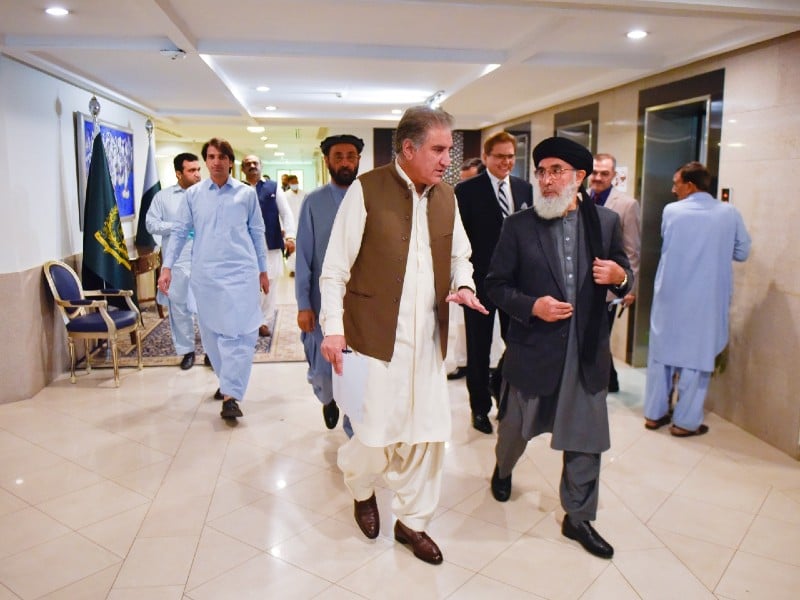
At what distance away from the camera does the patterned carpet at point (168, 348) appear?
5.75 m

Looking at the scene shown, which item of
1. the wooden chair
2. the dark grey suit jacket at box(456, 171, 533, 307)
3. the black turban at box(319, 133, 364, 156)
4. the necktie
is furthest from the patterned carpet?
the black turban at box(319, 133, 364, 156)

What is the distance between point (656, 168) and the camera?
18.0 ft

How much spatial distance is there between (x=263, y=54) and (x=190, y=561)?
3629mm

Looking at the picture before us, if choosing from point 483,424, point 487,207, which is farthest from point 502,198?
point 483,424

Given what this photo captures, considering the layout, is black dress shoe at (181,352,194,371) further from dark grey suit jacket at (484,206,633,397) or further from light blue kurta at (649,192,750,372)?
light blue kurta at (649,192,750,372)

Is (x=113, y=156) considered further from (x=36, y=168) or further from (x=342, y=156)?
(x=342, y=156)

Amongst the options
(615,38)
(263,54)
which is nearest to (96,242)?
(263,54)

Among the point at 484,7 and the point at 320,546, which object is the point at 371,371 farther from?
the point at 484,7

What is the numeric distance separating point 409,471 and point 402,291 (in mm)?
727

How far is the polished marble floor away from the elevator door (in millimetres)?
1410

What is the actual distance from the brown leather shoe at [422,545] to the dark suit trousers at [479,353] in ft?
4.72

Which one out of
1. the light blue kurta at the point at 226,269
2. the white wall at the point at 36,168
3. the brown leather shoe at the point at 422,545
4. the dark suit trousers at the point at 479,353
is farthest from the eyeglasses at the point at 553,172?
the white wall at the point at 36,168

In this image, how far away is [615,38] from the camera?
441 centimetres

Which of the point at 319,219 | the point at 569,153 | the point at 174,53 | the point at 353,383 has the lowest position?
the point at 353,383
